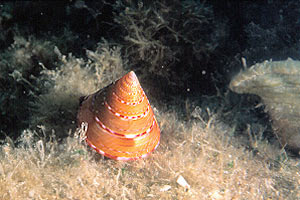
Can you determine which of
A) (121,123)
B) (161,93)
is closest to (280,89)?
(161,93)

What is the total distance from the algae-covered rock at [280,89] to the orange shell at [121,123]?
1866 millimetres

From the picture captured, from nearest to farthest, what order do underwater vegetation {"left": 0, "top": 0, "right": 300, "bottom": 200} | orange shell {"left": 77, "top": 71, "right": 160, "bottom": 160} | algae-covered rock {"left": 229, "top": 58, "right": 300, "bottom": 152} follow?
underwater vegetation {"left": 0, "top": 0, "right": 300, "bottom": 200} → orange shell {"left": 77, "top": 71, "right": 160, "bottom": 160} → algae-covered rock {"left": 229, "top": 58, "right": 300, "bottom": 152}

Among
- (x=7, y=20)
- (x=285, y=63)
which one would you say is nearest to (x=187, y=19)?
(x=285, y=63)

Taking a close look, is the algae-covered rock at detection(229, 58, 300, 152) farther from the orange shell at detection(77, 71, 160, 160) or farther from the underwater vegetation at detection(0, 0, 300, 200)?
the orange shell at detection(77, 71, 160, 160)

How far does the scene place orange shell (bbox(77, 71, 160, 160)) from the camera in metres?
2.82

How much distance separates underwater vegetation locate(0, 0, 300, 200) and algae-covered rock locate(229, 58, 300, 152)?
Answer: 2 centimetres

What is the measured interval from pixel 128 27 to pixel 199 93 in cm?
186

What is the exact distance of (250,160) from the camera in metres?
3.38

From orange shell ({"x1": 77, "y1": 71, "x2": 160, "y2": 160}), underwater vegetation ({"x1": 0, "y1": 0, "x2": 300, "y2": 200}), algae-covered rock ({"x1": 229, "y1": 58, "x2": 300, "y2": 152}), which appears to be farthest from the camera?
algae-covered rock ({"x1": 229, "y1": 58, "x2": 300, "y2": 152})

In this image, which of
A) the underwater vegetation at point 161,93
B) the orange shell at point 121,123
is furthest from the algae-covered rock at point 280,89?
the orange shell at point 121,123

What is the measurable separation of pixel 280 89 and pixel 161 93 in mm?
2015

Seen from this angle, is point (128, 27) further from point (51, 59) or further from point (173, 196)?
point (173, 196)

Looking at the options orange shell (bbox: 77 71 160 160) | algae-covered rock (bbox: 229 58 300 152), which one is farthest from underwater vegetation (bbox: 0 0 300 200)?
orange shell (bbox: 77 71 160 160)

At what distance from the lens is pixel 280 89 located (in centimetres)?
375
